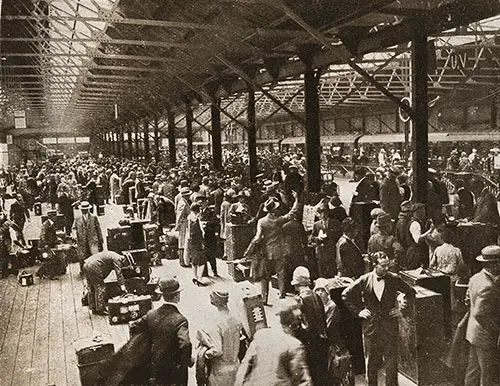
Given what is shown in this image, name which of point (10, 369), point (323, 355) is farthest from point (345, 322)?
point (10, 369)

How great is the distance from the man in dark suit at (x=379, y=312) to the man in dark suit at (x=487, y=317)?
0.77 meters

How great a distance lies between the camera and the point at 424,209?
912 centimetres

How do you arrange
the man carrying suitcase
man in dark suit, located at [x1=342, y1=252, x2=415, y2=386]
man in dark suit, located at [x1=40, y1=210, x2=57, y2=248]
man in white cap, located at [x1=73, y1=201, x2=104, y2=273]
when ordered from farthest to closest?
man in dark suit, located at [x1=40, y1=210, x2=57, y2=248], man in white cap, located at [x1=73, y1=201, x2=104, y2=273], the man carrying suitcase, man in dark suit, located at [x1=342, y1=252, x2=415, y2=386]

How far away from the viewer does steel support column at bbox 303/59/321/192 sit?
505 inches

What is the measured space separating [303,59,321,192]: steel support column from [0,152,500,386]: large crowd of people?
1.51 ft

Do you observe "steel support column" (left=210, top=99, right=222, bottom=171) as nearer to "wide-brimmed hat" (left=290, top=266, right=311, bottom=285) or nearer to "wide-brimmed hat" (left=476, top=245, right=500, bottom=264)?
"wide-brimmed hat" (left=290, top=266, right=311, bottom=285)

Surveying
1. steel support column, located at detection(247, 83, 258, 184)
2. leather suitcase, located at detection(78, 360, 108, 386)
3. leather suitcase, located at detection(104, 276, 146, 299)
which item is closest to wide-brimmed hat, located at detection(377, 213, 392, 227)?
leather suitcase, located at detection(78, 360, 108, 386)

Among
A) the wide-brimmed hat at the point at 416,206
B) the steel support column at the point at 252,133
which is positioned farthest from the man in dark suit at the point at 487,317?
the steel support column at the point at 252,133

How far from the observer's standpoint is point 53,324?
8727 millimetres

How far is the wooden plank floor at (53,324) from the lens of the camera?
6816mm

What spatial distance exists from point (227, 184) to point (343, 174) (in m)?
18.9

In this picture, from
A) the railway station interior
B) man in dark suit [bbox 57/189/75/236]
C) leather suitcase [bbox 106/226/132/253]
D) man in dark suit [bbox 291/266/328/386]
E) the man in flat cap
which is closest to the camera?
the man in flat cap

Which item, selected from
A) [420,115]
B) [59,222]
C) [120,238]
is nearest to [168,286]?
[420,115]

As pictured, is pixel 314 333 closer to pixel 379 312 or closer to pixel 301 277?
pixel 301 277
